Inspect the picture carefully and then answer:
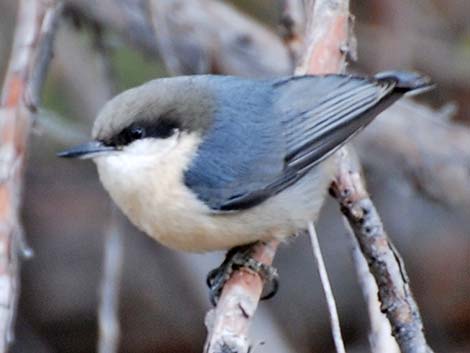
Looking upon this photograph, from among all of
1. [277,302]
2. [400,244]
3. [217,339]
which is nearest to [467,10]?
[400,244]

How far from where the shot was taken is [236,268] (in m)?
2.90

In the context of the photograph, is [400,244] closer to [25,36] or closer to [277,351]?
[277,351]

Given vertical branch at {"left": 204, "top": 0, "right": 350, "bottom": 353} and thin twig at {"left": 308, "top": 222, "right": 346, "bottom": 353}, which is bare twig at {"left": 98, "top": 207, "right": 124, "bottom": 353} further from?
thin twig at {"left": 308, "top": 222, "right": 346, "bottom": 353}

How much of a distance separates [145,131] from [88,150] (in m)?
0.18

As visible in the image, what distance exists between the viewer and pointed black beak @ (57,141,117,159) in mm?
3000

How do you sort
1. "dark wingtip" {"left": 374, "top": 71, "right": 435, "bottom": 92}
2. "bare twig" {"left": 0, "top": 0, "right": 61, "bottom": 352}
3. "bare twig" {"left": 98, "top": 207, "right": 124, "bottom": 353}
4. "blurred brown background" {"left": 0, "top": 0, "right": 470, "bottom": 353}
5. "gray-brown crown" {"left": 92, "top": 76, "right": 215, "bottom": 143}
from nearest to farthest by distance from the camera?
"bare twig" {"left": 0, "top": 0, "right": 61, "bottom": 352} < "gray-brown crown" {"left": 92, "top": 76, "right": 215, "bottom": 143} < "dark wingtip" {"left": 374, "top": 71, "right": 435, "bottom": 92} < "bare twig" {"left": 98, "top": 207, "right": 124, "bottom": 353} < "blurred brown background" {"left": 0, "top": 0, "right": 470, "bottom": 353}

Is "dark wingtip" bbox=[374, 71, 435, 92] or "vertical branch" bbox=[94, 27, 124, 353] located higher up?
"dark wingtip" bbox=[374, 71, 435, 92]

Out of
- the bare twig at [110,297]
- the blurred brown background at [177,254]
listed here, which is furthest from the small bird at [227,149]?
the blurred brown background at [177,254]

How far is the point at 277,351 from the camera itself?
4141 mm

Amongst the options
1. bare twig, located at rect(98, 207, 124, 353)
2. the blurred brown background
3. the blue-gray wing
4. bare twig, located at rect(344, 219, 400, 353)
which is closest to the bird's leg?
the blue-gray wing

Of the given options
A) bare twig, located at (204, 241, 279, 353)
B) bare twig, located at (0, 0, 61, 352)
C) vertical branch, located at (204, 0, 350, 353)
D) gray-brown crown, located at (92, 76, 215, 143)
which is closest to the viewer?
bare twig, located at (204, 241, 279, 353)

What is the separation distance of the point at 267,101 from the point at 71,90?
78.1 inches

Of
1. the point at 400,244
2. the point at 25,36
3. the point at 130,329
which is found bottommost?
the point at 130,329

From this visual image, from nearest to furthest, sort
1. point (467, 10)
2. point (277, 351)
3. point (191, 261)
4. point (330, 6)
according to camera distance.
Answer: point (330, 6), point (277, 351), point (191, 261), point (467, 10)
